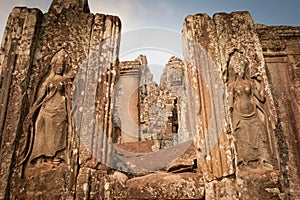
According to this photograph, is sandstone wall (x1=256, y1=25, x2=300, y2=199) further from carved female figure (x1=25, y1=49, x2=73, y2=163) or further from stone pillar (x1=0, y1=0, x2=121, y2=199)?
carved female figure (x1=25, y1=49, x2=73, y2=163)

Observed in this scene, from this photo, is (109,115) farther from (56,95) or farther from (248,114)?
(248,114)

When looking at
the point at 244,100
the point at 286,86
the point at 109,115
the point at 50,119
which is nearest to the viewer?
the point at 50,119

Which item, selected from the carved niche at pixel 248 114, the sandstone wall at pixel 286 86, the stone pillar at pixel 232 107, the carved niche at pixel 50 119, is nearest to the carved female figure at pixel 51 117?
the carved niche at pixel 50 119

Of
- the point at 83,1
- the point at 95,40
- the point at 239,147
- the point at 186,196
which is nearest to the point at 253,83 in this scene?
the point at 239,147

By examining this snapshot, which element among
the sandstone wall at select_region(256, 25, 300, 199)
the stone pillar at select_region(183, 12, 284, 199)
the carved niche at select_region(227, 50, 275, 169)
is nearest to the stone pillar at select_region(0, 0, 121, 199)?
the stone pillar at select_region(183, 12, 284, 199)

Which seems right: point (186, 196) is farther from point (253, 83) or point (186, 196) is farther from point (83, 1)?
point (83, 1)

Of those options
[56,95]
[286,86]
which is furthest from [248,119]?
[56,95]

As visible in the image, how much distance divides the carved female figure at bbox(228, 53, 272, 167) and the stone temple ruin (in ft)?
0.04

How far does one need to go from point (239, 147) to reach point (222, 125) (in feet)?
1.22

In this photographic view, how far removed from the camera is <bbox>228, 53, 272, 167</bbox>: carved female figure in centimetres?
360

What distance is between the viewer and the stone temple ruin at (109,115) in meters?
3.40

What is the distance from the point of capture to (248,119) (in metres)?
3.79

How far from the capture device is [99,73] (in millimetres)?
3922

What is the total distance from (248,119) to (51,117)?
2.69 m
